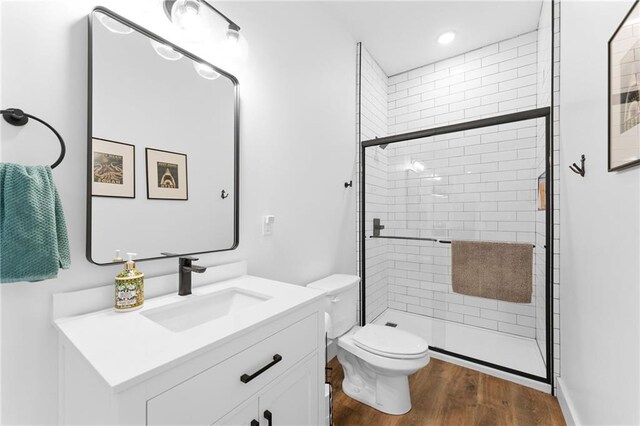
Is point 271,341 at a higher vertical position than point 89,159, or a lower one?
lower

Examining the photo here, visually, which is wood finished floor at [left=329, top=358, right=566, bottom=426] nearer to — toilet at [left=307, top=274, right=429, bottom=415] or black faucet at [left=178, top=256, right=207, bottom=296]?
toilet at [left=307, top=274, right=429, bottom=415]

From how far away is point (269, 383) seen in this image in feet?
3.09

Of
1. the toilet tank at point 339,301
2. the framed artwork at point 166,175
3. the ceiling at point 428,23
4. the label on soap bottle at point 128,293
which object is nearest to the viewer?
the label on soap bottle at point 128,293

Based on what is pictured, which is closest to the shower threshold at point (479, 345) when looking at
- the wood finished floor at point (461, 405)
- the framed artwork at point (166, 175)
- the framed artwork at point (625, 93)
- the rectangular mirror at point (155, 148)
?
the wood finished floor at point (461, 405)

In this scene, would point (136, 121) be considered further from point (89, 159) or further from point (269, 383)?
point (269, 383)

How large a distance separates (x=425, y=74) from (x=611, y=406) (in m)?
2.88

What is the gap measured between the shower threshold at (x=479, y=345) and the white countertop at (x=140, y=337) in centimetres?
177

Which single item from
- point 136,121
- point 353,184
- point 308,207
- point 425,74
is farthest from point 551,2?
point 136,121

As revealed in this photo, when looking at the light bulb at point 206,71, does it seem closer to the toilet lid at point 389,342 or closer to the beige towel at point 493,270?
the toilet lid at point 389,342

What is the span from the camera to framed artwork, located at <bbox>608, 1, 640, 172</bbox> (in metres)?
0.80

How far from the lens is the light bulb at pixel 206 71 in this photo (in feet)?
4.28

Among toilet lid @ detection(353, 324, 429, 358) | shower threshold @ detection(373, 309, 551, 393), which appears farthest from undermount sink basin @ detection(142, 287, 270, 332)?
shower threshold @ detection(373, 309, 551, 393)

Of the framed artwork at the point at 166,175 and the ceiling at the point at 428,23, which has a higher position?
the ceiling at the point at 428,23

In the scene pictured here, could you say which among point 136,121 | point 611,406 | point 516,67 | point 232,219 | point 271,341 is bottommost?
point 611,406
